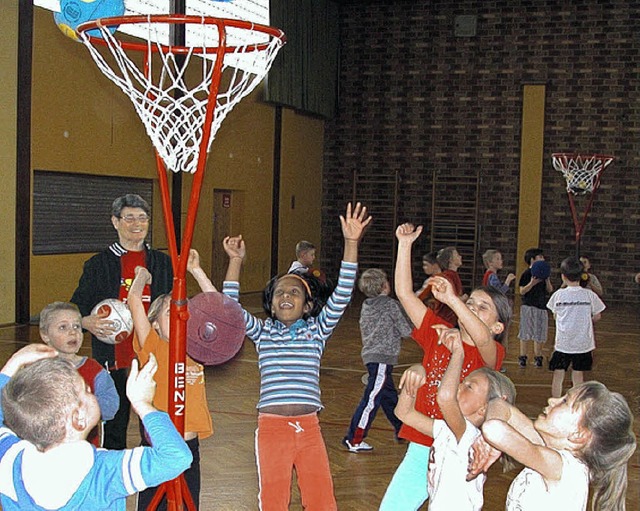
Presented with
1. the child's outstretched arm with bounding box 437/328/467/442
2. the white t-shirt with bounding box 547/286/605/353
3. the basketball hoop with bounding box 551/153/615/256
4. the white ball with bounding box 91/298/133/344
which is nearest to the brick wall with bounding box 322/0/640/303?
the basketball hoop with bounding box 551/153/615/256

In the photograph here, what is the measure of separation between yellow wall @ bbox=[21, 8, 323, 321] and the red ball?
26.3 ft

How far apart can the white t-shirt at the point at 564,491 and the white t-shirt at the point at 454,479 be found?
46 cm

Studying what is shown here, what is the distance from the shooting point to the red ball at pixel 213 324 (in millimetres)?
3051

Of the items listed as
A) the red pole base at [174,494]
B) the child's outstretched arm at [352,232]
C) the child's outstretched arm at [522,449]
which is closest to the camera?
the child's outstretched arm at [522,449]

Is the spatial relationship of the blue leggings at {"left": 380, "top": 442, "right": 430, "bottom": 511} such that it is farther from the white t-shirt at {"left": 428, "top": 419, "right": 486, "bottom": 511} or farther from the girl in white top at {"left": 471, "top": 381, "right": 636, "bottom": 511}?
the girl in white top at {"left": 471, "top": 381, "right": 636, "bottom": 511}

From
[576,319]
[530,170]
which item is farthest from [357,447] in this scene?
[530,170]

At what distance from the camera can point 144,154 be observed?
41.3 feet

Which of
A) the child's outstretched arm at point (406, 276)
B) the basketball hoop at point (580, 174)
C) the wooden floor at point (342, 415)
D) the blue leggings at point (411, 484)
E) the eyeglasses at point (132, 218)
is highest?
the basketball hoop at point (580, 174)

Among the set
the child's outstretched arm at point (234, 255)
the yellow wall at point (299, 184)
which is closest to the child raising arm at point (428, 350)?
the child's outstretched arm at point (234, 255)

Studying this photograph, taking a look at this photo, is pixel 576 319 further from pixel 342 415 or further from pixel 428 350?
pixel 428 350

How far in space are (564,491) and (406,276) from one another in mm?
1307

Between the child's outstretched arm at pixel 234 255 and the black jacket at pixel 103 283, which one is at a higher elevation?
the child's outstretched arm at pixel 234 255

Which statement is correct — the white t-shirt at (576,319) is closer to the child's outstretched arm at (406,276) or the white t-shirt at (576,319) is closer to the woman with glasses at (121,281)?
the child's outstretched arm at (406,276)

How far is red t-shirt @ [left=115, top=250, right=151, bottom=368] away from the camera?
12.9 feet
